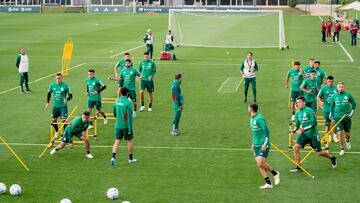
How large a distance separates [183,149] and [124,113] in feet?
9.52

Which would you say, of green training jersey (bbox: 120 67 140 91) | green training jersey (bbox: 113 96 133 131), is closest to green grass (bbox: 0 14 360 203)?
green training jersey (bbox: 113 96 133 131)

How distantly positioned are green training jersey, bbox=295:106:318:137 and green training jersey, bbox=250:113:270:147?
5.24 ft

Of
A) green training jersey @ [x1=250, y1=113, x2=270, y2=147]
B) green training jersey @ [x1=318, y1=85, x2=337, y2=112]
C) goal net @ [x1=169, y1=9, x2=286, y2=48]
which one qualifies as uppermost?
goal net @ [x1=169, y1=9, x2=286, y2=48]

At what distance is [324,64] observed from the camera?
4138 centimetres

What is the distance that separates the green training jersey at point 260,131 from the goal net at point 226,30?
1374 inches

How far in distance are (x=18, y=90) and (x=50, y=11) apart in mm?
79584

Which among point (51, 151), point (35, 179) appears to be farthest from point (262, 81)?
point (35, 179)

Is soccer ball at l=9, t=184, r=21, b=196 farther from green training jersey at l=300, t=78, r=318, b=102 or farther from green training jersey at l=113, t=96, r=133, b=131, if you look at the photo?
green training jersey at l=300, t=78, r=318, b=102

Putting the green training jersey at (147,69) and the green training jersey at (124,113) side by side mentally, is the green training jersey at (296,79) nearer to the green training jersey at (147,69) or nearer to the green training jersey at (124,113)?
the green training jersey at (147,69)

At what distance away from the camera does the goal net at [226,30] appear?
5461cm

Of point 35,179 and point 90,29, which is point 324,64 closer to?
point 35,179

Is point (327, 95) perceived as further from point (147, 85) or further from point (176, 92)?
point (147, 85)

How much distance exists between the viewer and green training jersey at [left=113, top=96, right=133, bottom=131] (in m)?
18.6

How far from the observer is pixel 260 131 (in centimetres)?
1658
